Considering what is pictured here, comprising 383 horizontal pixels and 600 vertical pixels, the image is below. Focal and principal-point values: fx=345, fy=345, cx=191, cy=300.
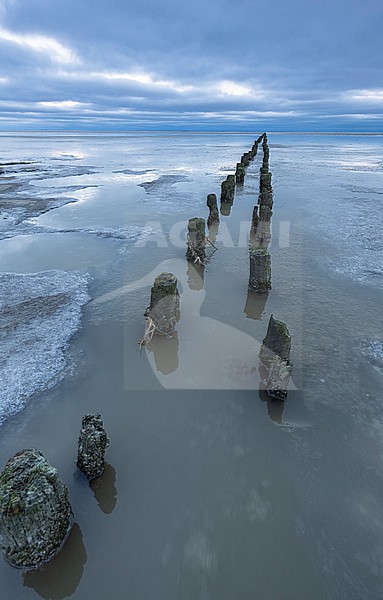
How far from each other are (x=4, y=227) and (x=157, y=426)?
14.2m

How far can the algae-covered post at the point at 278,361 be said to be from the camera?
238 inches

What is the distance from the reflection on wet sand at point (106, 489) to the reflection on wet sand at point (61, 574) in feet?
1.73

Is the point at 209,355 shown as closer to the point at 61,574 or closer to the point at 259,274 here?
the point at 259,274

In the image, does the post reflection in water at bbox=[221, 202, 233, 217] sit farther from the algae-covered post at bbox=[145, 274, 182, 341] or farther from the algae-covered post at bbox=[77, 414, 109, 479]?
the algae-covered post at bbox=[77, 414, 109, 479]

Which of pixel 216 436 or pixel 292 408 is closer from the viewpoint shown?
pixel 216 436

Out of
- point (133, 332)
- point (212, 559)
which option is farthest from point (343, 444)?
point (133, 332)

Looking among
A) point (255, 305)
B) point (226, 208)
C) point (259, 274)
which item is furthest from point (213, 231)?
point (255, 305)

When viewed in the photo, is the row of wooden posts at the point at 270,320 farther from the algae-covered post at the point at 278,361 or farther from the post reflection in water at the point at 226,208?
the post reflection in water at the point at 226,208

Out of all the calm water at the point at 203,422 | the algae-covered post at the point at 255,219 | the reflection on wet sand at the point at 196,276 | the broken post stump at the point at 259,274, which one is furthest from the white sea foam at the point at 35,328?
the algae-covered post at the point at 255,219

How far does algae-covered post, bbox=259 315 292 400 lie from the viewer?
6.04 metres

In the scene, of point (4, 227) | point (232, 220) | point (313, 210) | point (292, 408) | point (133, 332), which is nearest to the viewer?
point (292, 408)

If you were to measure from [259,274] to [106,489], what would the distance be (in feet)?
22.3

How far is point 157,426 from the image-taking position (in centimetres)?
569

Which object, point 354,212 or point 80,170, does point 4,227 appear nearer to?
point 354,212
